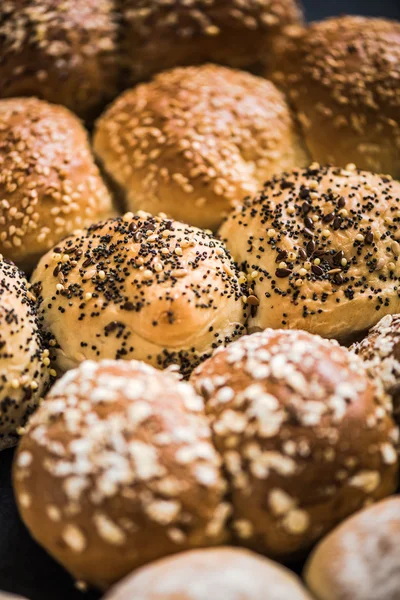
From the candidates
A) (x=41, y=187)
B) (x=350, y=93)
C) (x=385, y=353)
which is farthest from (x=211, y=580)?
(x=350, y=93)

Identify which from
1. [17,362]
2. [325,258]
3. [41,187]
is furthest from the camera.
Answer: [41,187]

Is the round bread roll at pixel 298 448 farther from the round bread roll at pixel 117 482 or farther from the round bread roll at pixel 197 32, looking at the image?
the round bread roll at pixel 197 32

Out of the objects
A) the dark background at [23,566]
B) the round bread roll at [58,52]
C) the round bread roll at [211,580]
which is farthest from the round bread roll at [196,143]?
the round bread roll at [211,580]

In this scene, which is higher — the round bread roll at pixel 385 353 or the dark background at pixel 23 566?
the round bread roll at pixel 385 353

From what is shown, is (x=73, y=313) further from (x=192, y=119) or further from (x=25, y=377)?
(x=192, y=119)

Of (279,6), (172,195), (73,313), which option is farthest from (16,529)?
(279,6)

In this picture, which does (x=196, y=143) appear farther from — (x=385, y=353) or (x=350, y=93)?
(x=385, y=353)
